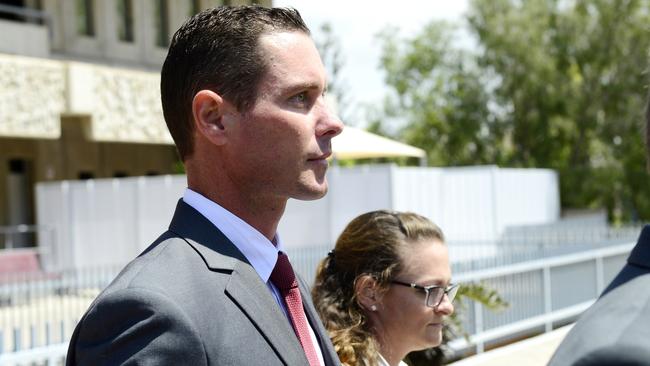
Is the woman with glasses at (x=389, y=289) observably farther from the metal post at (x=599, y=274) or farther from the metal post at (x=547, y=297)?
the metal post at (x=599, y=274)

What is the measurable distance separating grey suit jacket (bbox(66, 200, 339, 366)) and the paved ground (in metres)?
A: 7.27

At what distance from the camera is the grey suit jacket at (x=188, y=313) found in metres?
1.51

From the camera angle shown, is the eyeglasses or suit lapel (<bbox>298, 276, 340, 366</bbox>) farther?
the eyeglasses

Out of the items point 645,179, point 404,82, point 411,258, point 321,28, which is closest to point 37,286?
point 411,258

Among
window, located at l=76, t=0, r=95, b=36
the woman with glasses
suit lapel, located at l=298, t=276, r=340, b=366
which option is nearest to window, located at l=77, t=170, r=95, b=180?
window, located at l=76, t=0, r=95, b=36

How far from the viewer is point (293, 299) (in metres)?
1.86

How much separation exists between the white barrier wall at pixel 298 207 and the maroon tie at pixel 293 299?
1653cm

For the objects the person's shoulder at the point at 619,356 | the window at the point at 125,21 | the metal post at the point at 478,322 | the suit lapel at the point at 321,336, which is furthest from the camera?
the window at the point at 125,21

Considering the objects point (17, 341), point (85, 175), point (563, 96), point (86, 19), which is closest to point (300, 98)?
point (17, 341)

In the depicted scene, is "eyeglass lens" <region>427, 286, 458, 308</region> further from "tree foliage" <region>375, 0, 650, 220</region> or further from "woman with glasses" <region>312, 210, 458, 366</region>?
"tree foliage" <region>375, 0, 650, 220</region>

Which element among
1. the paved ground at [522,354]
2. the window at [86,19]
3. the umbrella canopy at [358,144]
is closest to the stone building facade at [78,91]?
the window at [86,19]

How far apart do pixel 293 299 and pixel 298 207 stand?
17.4 metres

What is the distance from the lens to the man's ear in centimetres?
170

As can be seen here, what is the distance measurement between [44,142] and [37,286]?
13818 millimetres
